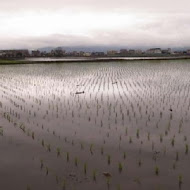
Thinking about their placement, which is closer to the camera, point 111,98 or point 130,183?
point 130,183

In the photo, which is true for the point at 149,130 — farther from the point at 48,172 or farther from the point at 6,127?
the point at 6,127

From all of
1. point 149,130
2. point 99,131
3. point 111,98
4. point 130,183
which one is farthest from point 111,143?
point 111,98

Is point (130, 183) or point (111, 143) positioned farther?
point (111, 143)

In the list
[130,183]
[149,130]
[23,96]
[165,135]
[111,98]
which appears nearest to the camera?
[130,183]

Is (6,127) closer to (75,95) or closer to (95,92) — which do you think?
(75,95)

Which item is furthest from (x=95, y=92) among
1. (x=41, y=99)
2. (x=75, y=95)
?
(x=41, y=99)

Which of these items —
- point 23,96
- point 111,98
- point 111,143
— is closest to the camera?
point 111,143

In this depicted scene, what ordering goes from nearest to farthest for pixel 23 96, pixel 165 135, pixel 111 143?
1. pixel 111 143
2. pixel 165 135
3. pixel 23 96

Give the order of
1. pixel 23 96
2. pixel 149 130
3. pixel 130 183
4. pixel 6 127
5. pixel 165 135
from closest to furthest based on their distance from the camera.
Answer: pixel 130 183
pixel 165 135
pixel 149 130
pixel 6 127
pixel 23 96
